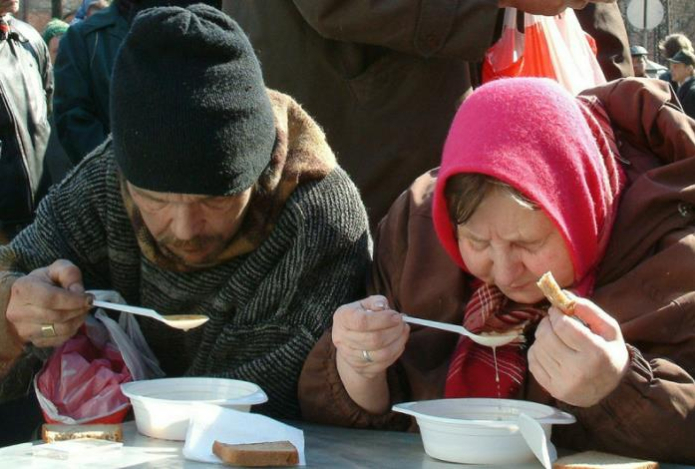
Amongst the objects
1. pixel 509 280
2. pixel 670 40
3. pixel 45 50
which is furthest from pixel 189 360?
pixel 670 40

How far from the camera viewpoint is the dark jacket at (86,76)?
4.13 m

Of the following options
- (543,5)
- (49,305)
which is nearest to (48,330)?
(49,305)

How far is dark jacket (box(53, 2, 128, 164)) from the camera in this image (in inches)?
163

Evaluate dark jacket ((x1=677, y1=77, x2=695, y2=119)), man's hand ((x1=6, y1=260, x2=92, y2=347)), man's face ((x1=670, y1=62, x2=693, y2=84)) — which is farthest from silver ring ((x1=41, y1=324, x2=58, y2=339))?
man's face ((x1=670, y1=62, x2=693, y2=84))

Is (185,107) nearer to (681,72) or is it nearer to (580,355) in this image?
(580,355)

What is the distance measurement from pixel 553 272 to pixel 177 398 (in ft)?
2.61

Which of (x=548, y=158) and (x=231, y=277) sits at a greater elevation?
(x=548, y=158)

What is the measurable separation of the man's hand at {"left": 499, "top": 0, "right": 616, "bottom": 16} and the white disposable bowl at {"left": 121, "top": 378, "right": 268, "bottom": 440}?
118 cm

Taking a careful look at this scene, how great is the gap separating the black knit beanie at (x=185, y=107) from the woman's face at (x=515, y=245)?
1.75ft

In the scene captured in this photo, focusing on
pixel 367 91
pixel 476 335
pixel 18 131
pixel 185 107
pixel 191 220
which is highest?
pixel 185 107

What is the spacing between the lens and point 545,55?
3.12m

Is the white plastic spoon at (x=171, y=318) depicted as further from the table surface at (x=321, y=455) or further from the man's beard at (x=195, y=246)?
the table surface at (x=321, y=455)

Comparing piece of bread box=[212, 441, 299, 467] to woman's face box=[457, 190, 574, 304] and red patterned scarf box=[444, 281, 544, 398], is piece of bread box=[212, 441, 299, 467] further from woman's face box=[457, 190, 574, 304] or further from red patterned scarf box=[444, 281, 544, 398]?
woman's face box=[457, 190, 574, 304]

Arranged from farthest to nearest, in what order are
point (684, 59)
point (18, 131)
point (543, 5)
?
point (684, 59)
point (18, 131)
point (543, 5)
